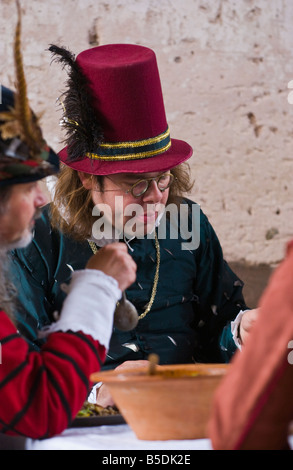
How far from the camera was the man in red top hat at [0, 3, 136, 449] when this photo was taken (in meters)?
1.19

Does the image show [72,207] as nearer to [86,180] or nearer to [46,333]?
[86,180]

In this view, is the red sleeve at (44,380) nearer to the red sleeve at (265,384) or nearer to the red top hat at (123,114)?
the red sleeve at (265,384)

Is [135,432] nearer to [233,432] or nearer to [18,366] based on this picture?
[18,366]

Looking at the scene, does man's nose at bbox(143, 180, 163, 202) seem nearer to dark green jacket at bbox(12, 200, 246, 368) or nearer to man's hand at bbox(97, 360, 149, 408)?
dark green jacket at bbox(12, 200, 246, 368)

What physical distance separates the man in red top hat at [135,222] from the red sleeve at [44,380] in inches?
32.9

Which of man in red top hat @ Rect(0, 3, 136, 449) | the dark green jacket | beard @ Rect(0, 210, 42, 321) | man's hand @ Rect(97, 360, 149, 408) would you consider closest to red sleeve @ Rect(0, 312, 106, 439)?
man in red top hat @ Rect(0, 3, 136, 449)

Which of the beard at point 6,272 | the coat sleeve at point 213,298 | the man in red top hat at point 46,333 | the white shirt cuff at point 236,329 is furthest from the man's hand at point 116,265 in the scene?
the coat sleeve at point 213,298

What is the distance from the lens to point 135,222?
2.12m

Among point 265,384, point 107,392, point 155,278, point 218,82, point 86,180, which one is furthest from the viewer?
point 218,82

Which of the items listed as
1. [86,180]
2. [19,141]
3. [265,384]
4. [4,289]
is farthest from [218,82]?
[265,384]

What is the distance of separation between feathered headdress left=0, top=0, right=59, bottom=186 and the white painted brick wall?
1847 millimetres

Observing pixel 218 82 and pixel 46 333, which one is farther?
pixel 218 82

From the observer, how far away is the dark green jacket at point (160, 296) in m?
2.21

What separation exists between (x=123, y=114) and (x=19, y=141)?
0.80 meters
